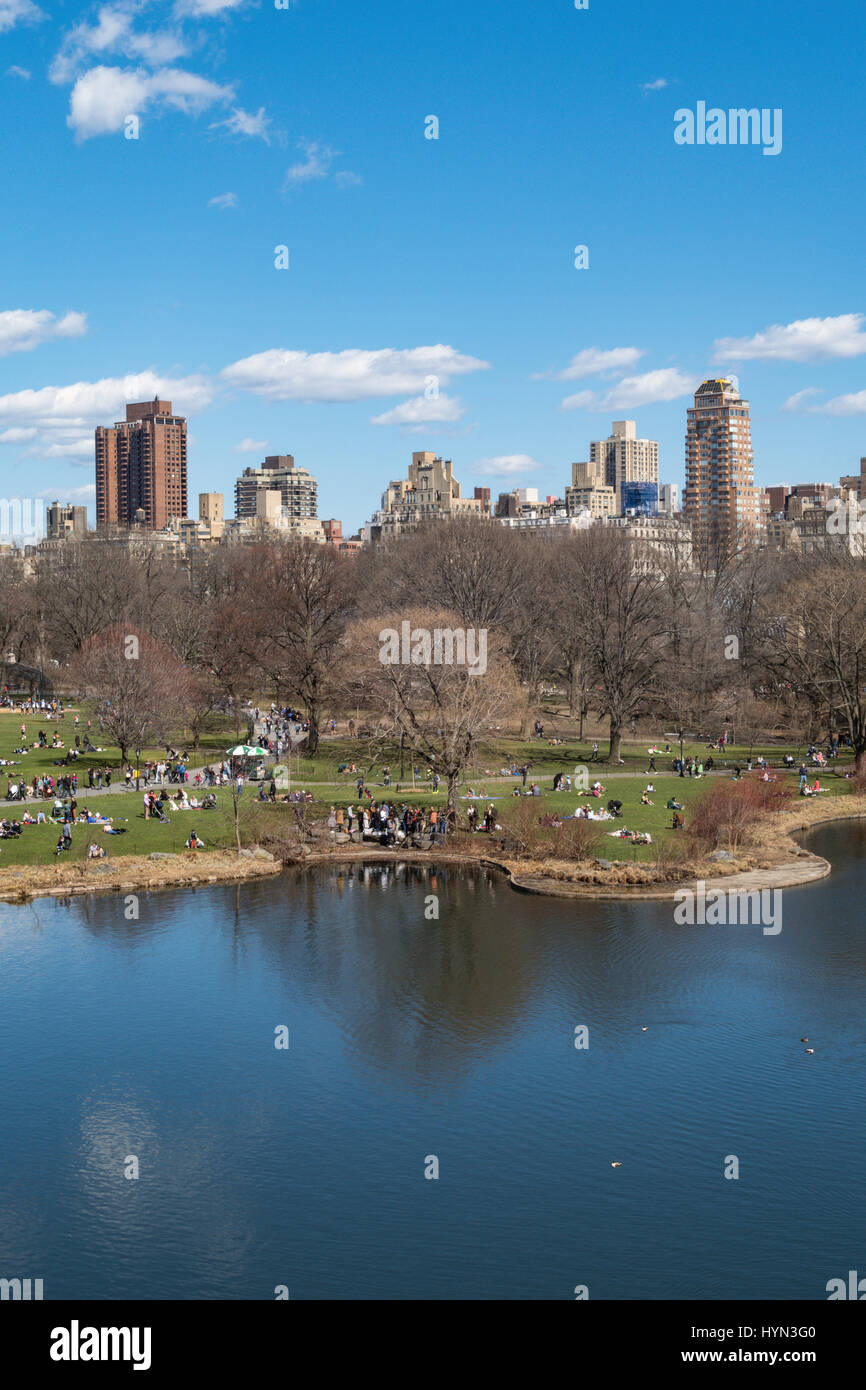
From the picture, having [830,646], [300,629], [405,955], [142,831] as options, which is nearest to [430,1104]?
[405,955]

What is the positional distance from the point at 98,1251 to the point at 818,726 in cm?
6180

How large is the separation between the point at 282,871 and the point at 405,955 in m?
11.5

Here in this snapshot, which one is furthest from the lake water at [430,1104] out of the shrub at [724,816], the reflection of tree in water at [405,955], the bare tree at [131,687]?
the bare tree at [131,687]

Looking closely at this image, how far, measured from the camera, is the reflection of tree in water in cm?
3016

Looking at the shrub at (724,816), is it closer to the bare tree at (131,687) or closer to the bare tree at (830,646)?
the bare tree at (830,646)

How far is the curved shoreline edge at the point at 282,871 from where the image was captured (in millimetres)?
42844

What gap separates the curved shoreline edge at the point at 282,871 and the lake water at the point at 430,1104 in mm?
2395

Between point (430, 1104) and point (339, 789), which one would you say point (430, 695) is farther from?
point (430, 1104)

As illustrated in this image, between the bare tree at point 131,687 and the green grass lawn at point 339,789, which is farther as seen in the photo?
the bare tree at point 131,687

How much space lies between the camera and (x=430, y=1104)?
2633 centimetres

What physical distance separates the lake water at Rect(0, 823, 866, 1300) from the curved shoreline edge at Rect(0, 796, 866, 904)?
2395mm

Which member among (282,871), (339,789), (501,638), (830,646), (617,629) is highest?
(617,629)
